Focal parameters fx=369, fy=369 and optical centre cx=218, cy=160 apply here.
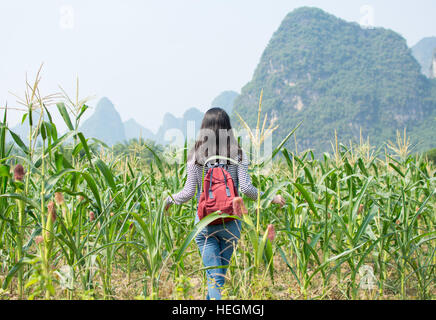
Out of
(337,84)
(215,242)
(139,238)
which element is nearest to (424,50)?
(337,84)

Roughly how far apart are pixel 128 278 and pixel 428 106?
4226 inches

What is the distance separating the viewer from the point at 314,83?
110 metres

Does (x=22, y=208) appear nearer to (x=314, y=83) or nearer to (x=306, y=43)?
(x=314, y=83)

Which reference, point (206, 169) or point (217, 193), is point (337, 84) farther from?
point (217, 193)

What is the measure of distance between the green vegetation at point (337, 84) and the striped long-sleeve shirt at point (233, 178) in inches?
2936

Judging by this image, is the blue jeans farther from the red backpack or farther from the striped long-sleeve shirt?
the striped long-sleeve shirt

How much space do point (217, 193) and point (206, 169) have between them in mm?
192

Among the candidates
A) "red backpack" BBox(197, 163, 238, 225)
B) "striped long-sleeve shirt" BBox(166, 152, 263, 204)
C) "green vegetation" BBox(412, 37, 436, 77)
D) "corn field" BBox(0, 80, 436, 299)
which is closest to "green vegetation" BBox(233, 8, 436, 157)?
"green vegetation" BBox(412, 37, 436, 77)

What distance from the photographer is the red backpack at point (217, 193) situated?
2.07 meters

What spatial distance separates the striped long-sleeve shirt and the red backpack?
65 mm

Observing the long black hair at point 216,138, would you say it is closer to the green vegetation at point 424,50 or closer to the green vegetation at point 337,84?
the green vegetation at point 337,84

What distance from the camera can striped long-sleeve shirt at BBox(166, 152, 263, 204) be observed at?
217 centimetres

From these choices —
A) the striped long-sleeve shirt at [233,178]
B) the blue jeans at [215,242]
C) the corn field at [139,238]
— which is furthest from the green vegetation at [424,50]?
the blue jeans at [215,242]
